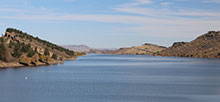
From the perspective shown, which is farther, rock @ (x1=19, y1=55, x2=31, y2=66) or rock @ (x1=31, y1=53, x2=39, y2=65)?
rock @ (x1=31, y1=53, x2=39, y2=65)

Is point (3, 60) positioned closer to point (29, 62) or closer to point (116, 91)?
point (29, 62)

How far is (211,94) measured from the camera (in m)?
72.9

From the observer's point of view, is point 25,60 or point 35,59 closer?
point 25,60

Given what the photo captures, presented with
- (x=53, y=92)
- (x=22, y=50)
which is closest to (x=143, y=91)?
(x=53, y=92)

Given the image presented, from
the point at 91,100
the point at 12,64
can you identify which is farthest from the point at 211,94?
the point at 12,64

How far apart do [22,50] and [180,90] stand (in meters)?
135

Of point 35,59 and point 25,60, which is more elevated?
point 35,59

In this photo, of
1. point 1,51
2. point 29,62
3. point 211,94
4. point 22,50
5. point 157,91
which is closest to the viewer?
point 211,94

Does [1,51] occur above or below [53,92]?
above

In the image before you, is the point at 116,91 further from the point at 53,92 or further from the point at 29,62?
the point at 29,62

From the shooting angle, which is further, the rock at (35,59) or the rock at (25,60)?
the rock at (35,59)

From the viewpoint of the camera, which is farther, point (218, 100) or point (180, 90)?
point (180, 90)

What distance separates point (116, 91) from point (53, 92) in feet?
46.4

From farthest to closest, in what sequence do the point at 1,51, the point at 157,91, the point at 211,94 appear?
1. the point at 1,51
2. the point at 157,91
3. the point at 211,94
